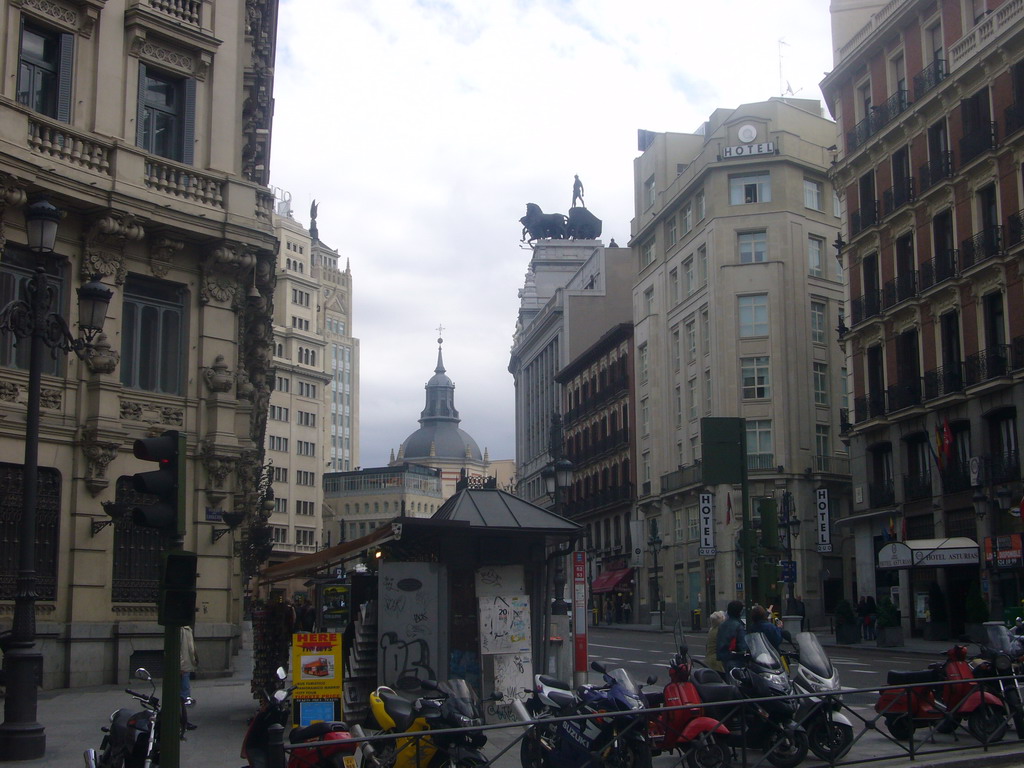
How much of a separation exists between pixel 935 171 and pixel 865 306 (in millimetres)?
6455

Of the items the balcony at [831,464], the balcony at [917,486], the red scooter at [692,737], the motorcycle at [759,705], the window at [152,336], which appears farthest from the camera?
the balcony at [831,464]

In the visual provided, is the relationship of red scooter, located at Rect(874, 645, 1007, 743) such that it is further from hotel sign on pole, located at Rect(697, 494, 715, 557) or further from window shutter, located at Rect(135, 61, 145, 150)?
hotel sign on pole, located at Rect(697, 494, 715, 557)

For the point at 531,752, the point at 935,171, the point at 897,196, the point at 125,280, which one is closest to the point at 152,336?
the point at 125,280

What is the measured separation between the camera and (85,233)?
21688 mm

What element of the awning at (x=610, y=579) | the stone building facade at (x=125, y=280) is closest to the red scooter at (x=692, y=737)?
the stone building facade at (x=125, y=280)

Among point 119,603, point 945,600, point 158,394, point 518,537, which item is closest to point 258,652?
point 518,537

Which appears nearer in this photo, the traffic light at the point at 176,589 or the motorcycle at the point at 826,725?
the traffic light at the point at 176,589

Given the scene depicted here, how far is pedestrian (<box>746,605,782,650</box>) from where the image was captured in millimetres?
14594

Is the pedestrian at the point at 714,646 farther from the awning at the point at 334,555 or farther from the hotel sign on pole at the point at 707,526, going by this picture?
the hotel sign on pole at the point at 707,526

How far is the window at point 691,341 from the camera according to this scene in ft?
209

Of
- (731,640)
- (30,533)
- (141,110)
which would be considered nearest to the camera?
(30,533)

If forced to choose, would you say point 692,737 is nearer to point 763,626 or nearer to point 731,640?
point 731,640

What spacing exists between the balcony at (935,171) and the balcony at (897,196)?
30.5 inches

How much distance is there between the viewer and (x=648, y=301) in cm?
7200
